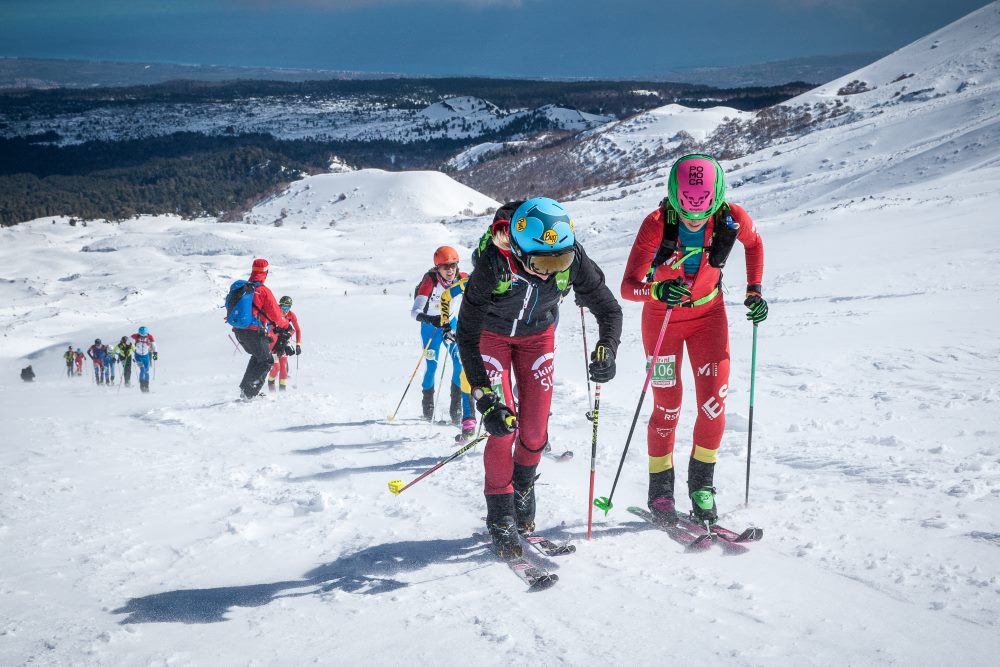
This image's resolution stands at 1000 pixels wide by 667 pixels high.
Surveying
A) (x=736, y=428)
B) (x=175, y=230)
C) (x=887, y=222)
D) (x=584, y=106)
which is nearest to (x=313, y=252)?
(x=175, y=230)

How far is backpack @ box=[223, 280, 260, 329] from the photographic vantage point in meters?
9.98

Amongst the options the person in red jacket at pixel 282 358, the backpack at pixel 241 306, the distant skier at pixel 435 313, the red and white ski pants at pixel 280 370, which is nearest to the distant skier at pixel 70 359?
the person in red jacket at pixel 282 358

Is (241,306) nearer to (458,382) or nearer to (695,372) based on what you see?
(458,382)

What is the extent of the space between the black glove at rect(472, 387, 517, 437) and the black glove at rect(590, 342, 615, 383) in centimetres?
59

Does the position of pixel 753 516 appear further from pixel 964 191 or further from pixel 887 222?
pixel 964 191

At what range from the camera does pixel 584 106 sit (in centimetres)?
19225

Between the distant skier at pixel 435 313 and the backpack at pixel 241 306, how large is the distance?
3.20 meters

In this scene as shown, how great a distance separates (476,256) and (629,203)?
45.1 meters

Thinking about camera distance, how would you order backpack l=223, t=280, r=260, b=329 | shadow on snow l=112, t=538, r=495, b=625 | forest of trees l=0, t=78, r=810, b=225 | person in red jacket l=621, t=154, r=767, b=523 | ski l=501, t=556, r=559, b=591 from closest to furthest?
shadow on snow l=112, t=538, r=495, b=625 < ski l=501, t=556, r=559, b=591 < person in red jacket l=621, t=154, r=767, b=523 < backpack l=223, t=280, r=260, b=329 < forest of trees l=0, t=78, r=810, b=225

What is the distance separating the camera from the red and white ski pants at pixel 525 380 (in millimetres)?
4391

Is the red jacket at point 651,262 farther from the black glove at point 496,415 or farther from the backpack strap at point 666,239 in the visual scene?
the black glove at point 496,415

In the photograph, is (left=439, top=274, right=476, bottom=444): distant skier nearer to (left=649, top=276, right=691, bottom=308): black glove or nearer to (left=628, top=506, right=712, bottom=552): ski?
(left=628, top=506, right=712, bottom=552): ski

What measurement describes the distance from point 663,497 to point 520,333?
158cm

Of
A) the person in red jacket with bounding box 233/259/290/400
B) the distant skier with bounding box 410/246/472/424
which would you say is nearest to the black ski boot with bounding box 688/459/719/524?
the distant skier with bounding box 410/246/472/424
